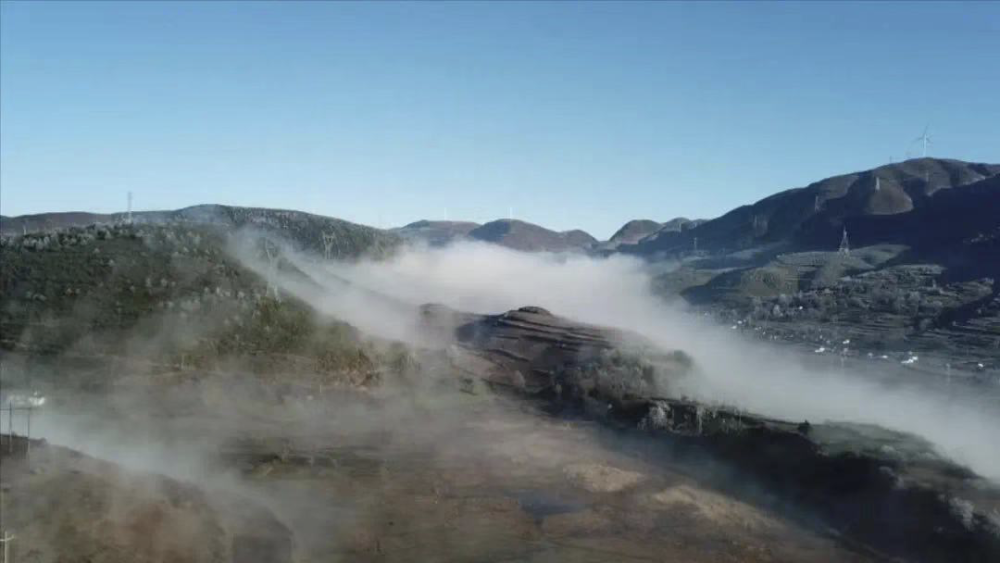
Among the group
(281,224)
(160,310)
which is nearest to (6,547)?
(160,310)

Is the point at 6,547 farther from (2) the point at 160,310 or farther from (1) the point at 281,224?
(1) the point at 281,224

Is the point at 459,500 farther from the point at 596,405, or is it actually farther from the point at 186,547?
the point at 596,405

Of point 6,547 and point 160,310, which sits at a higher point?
point 160,310

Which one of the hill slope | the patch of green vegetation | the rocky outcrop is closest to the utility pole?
the patch of green vegetation

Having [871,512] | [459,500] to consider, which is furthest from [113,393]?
[871,512]

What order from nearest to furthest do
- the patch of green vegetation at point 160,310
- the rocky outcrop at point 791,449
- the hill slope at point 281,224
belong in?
the rocky outcrop at point 791,449
the patch of green vegetation at point 160,310
the hill slope at point 281,224

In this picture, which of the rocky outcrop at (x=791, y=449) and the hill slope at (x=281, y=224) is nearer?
the rocky outcrop at (x=791, y=449)

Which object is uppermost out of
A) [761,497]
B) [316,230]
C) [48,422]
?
[316,230]

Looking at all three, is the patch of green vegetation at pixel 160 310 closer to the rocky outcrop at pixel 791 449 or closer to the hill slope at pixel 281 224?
the rocky outcrop at pixel 791 449

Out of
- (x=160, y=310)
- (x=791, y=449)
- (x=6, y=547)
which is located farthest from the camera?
(x=160, y=310)

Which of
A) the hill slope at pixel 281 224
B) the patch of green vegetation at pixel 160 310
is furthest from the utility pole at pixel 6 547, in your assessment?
the hill slope at pixel 281 224

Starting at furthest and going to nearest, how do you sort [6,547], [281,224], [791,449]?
[281,224] < [791,449] < [6,547]
